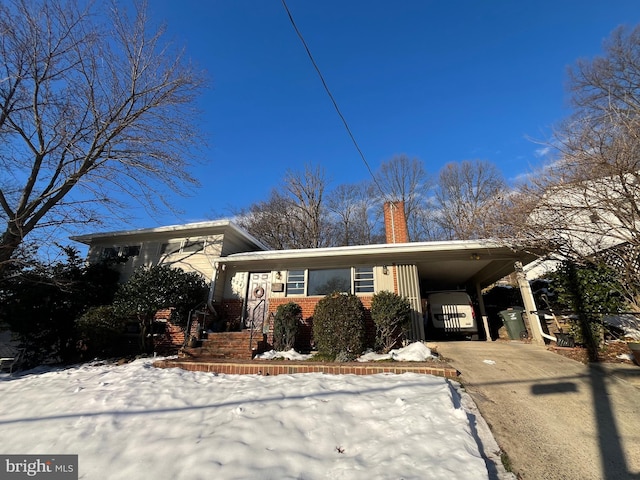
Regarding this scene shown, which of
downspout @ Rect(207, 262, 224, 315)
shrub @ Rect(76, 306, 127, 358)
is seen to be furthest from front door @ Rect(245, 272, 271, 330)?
shrub @ Rect(76, 306, 127, 358)

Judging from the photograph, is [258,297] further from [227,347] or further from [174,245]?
[174,245]

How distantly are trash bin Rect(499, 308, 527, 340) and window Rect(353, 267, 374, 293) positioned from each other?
4485 mm

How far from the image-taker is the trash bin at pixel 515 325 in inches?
357

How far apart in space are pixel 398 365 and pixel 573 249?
4.74 m

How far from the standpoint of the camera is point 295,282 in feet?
31.7

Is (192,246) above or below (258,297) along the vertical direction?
above

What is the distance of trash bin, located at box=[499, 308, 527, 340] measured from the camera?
907 cm

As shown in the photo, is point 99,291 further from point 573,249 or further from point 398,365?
point 573,249

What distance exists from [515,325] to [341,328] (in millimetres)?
5964

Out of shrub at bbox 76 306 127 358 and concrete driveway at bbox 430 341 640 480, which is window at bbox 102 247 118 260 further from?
concrete driveway at bbox 430 341 640 480

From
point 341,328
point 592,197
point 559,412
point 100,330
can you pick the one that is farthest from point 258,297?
point 592,197

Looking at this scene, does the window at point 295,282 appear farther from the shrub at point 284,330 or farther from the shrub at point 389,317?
the shrub at point 389,317

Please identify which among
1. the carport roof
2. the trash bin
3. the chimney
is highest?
the chimney

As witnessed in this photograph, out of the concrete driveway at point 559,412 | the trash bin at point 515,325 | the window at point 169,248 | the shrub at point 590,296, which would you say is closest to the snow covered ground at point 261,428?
the concrete driveway at point 559,412
